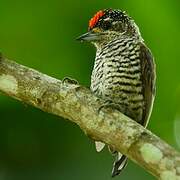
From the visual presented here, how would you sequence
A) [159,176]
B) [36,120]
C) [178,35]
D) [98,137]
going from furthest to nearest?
[36,120], [178,35], [98,137], [159,176]

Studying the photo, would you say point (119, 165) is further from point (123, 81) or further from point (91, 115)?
point (91, 115)

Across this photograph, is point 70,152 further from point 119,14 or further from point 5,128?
point 119,14

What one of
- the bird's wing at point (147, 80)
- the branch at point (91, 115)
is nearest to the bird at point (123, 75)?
the bird's wing at point (147, 80)

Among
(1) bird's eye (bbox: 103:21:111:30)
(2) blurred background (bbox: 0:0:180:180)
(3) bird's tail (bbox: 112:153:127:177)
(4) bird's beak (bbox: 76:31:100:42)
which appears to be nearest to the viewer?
(3) bird's tail (bbox: 112:153:127:177)

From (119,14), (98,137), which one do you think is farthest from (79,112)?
(119,14)

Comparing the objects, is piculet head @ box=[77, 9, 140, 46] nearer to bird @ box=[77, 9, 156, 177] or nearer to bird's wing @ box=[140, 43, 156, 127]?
bird @ box=[77, 9, 156, 177]

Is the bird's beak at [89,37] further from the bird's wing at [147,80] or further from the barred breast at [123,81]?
the bird's wing at [147,80]

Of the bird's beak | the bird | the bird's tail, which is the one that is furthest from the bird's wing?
the bird's beak
